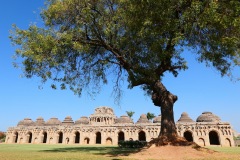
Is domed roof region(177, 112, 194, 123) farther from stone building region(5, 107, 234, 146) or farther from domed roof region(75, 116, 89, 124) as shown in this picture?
domed roof region(75, 116, 89, 124)

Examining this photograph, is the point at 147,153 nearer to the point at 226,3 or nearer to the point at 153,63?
the point at 153,63

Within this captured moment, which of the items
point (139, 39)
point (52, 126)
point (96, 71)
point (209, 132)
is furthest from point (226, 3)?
point (52, 126)

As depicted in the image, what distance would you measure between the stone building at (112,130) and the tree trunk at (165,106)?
30183mm

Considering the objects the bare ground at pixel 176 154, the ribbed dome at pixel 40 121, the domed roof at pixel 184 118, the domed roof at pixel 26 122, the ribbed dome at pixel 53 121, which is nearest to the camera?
the bare ground at pixel 176 154

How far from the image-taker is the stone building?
4500 cm

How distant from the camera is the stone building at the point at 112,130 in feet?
148

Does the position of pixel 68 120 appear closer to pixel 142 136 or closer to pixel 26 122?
pixel 26 122

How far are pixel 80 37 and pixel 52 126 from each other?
44.9m

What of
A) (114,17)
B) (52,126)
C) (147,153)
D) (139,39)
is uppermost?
(114,17)

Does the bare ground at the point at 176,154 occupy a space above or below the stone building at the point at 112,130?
below

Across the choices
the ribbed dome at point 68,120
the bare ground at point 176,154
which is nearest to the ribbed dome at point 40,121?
the ribbed dome at point 68,120

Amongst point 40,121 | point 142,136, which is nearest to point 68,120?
point 40,121

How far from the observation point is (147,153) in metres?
15.0

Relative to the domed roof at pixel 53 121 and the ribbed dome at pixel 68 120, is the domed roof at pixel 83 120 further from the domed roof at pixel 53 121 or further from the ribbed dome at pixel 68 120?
the domed roof at pixel 53 121
